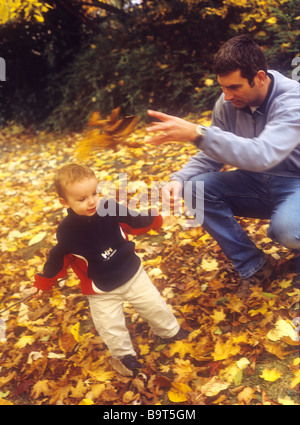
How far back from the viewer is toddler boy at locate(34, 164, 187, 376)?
2102 mm

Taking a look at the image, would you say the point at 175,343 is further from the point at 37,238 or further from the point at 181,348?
the point at 37,238

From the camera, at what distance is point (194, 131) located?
1.92 metres

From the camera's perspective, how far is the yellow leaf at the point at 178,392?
213cm

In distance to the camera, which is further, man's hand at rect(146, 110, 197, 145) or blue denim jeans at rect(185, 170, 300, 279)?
blue denim jeans at rect(185, 170, 300, 279)

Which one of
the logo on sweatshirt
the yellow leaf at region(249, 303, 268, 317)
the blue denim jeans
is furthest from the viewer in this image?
the blue denim jeans

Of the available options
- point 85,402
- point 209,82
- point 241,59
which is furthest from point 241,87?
point 209,82

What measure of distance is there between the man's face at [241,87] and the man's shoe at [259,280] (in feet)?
3.97

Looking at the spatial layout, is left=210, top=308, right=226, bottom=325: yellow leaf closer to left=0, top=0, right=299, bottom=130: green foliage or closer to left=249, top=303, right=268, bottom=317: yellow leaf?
left=249, top=303, right=268, bottom=317: yellow leaf

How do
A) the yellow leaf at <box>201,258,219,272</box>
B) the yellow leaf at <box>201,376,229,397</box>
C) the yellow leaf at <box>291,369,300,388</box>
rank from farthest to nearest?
the yellow leaf at <box>201,258,219,272</box> < the yellow leaf at <box>201,376,229,397</box> < the yellow leaf at <box>291,369,300,388</box>

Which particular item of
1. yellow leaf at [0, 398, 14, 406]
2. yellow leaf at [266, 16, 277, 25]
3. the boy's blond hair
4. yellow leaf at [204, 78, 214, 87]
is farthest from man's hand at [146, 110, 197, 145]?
yellow leaf at [266, 16, 277, 25]

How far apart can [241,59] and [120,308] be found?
1730mm

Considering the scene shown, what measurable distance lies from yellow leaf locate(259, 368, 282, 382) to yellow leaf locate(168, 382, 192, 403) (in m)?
0.44

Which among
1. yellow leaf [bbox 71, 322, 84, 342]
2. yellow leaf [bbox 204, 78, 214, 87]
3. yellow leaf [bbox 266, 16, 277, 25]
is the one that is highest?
yellow leaf [bbox 266, 16, 277, 25]
